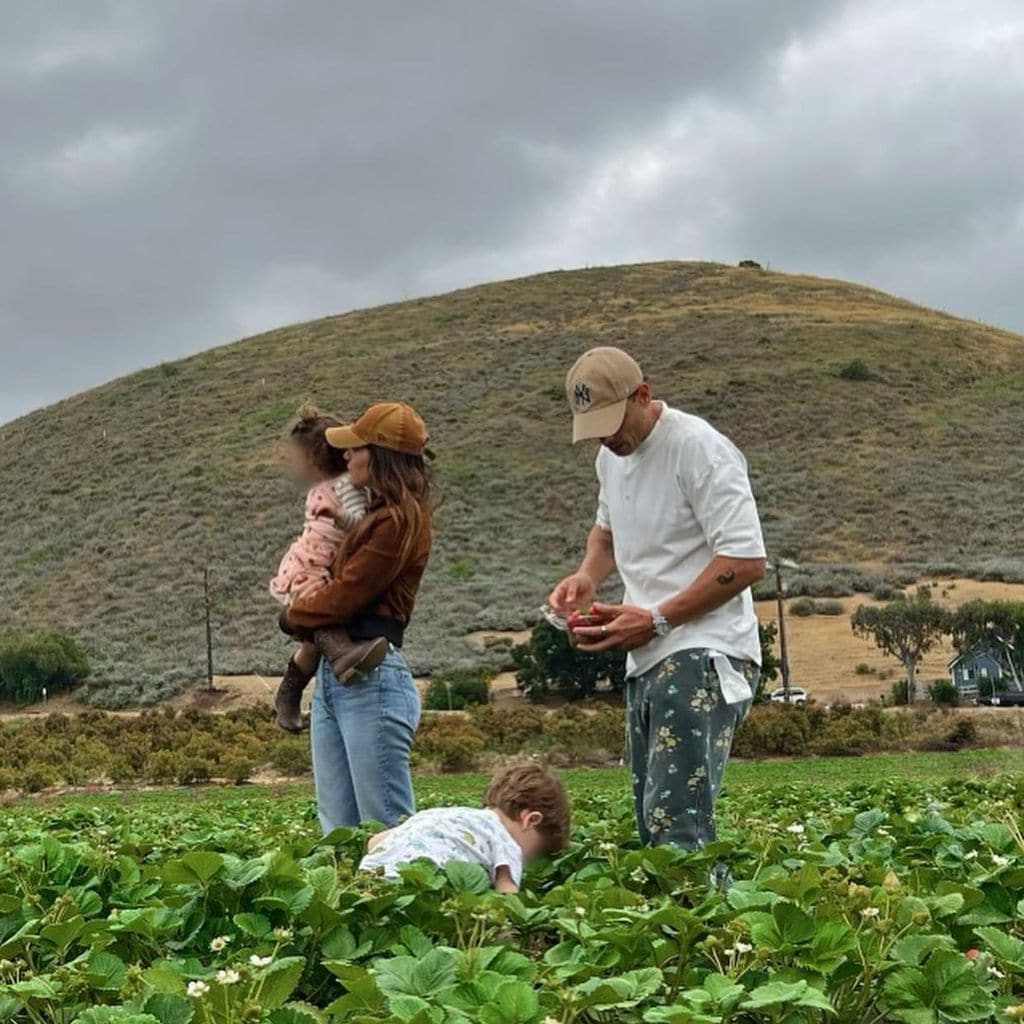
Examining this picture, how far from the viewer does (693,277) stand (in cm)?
8038

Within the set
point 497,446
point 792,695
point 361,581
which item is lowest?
point 792,695

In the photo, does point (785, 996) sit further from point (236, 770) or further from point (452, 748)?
point (452, 748)

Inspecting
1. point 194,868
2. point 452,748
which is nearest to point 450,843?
point 194,868

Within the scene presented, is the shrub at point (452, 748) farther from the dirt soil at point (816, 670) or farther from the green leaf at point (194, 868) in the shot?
the green leaf at point (194, 868)

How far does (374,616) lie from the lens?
439 centimetres

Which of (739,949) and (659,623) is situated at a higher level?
(659,623)

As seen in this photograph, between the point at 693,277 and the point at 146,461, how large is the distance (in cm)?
3682

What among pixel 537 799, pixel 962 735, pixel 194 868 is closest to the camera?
pixel 194 868

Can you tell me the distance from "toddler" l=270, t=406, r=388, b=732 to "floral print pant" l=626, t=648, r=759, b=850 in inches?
38.5

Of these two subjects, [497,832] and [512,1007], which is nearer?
[512,1007]

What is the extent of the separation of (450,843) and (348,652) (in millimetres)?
1094

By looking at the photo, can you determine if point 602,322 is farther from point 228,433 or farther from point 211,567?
point 211,567

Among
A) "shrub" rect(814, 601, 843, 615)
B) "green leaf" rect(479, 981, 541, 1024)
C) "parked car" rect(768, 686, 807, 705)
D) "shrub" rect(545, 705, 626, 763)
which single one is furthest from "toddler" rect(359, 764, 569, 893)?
"shrub" rect(814, 601, 843, 615)

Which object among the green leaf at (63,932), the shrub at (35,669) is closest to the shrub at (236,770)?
the shrub at (35,669)
